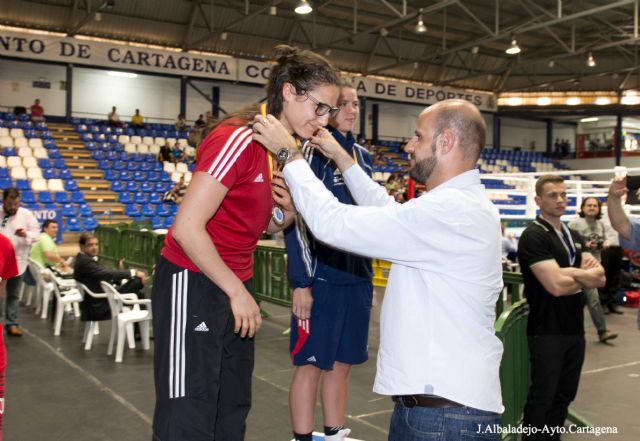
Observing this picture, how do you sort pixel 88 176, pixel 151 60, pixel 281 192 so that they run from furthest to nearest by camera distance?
pixel 151 60, pixel 88 176, pixel 281 192

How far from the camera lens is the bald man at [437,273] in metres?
1.86

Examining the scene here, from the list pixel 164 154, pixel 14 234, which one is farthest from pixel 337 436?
pixel 164 154

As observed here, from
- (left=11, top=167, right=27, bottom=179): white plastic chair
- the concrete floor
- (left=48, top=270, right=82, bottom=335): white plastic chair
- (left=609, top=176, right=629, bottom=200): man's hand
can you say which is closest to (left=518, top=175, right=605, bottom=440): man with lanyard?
(left=609, top=176, right=629, bottom=200): man's hand

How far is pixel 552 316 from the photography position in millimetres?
3609

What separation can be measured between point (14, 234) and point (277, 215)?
592 cm

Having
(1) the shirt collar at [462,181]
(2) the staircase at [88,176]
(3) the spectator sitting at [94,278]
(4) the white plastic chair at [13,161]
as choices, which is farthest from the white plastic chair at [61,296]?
(4) the white plastic chair at [13,161]

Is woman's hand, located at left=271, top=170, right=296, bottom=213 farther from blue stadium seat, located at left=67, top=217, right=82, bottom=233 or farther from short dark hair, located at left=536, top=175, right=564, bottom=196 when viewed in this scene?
blue stadium seat, located at left=67, top=217, right=82, bottom=233

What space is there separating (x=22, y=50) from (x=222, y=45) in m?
8.41

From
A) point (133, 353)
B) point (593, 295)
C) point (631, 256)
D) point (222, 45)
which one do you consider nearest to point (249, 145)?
point (133, 353)

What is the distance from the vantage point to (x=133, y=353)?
6.57 metres

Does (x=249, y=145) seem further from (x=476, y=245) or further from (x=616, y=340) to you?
(x=616, y=340)

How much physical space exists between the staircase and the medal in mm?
16883

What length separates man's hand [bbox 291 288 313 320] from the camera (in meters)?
3.22

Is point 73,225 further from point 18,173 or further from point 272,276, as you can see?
point 272,276
